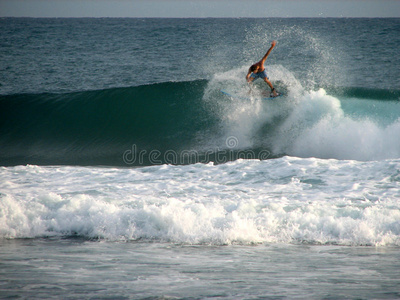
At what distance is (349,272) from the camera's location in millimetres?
4426

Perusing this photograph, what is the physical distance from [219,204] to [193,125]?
6993 millimetres

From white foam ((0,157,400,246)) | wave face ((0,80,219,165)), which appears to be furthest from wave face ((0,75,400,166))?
white foam ((0,157,400,246))

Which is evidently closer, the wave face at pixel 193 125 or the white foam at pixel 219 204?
the white foam at pixel 219 204

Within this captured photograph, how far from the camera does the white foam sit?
5750mm

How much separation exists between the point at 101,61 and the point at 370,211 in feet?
83.7

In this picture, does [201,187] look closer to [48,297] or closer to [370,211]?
[370,211]

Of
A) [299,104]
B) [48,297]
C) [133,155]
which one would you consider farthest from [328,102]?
[48,297]

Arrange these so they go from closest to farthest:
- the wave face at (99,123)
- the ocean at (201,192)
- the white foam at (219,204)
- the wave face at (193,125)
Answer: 1. the ocean at (201,192)
2. the white foam at (219,204)
3. the wave face at (193,125)
4. the wave face at (99,123)

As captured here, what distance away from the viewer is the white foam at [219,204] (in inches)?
226

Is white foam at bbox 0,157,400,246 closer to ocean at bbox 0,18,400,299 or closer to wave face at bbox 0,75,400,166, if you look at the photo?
ocean at bbox 0,18,400,299

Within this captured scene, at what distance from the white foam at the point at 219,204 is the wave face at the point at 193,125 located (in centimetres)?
271

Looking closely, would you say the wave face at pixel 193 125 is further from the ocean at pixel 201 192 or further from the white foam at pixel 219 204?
the white foam at pixel 219 204

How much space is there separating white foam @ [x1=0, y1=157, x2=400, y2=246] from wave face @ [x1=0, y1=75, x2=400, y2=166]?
2707 millimetres

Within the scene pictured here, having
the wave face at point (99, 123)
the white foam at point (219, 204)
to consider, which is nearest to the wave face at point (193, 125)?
the wave face at point (99, 123)
